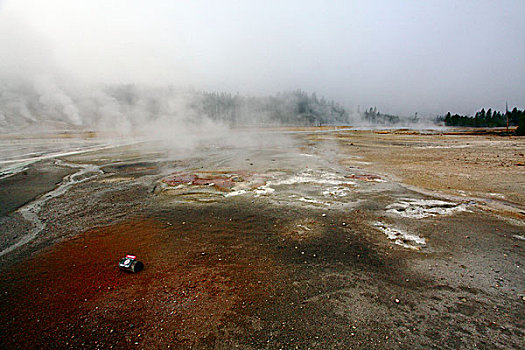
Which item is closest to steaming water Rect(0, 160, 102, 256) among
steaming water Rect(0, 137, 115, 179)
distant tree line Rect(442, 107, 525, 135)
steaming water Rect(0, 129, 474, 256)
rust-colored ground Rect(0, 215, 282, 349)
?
steaming water Rect(0, 129, 474, 256)

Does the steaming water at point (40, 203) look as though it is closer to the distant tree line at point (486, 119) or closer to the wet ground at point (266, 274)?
the wet ground at point (266, 274)

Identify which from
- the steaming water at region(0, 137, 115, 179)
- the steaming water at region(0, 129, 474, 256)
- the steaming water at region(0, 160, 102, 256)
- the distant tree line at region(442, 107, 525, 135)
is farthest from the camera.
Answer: the distant tree line at region(442, 107, 525, 135)

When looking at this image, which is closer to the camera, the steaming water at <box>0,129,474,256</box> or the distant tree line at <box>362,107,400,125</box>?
the steaming water at <box>0,129,474,256</box>

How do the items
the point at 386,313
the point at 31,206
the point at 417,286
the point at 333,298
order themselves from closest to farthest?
the point at 386,313 < the point at 333,298 < the point at 417,286 < the point at 31,206

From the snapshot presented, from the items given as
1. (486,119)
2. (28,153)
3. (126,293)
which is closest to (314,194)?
(126,293)

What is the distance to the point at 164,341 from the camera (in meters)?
2.90

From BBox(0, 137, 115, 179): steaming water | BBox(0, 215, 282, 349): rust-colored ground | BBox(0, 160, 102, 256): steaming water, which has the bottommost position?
BBox(0, 137, 115, 179): steaming water

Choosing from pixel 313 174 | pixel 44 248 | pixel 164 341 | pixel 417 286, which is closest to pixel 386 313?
pixel 417 286

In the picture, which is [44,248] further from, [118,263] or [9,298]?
[118,263]

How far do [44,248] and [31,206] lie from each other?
399cm

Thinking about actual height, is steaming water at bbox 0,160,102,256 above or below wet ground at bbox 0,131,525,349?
below

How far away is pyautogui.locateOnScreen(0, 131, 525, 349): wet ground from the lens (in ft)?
9.87

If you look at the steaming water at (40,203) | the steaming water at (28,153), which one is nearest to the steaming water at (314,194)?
the steaming water at (40,203)

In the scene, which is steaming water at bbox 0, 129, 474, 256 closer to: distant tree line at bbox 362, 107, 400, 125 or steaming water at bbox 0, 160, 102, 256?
steaming water at bbox 0, 160, 102, 256
